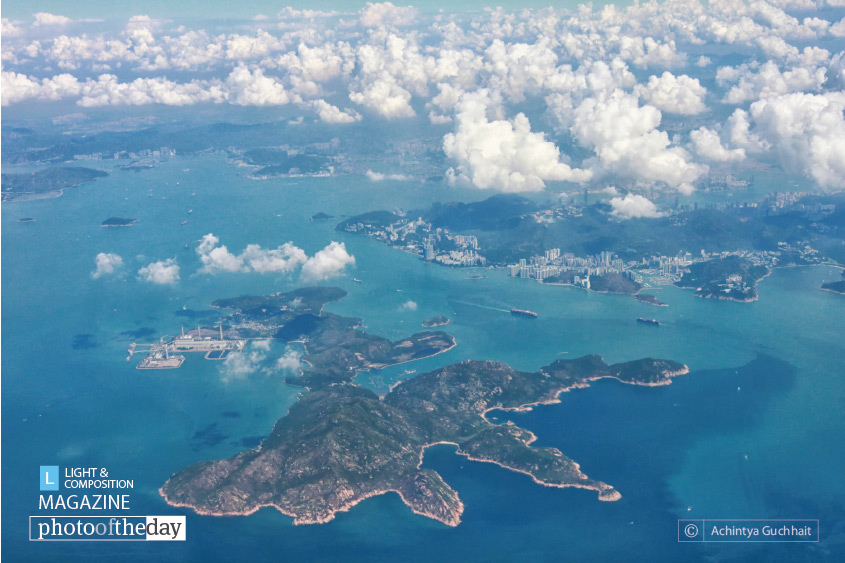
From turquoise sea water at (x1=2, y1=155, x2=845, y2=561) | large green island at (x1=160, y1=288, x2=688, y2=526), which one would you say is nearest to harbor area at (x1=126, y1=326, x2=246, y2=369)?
turquoise sea water at (x1=2, y1=155, x2=845, y2=561)

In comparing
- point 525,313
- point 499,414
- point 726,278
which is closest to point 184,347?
point 499,414

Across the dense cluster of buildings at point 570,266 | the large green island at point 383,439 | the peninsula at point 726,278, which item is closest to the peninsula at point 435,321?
the large green island at point 383,439

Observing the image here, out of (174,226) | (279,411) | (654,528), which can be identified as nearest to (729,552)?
(654,528)

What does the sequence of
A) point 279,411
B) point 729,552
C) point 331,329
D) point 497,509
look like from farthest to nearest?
1. point 331,329
2. point 279,411
3. point 497,509
4. point 729,552

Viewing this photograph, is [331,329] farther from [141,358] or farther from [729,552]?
[729,552]

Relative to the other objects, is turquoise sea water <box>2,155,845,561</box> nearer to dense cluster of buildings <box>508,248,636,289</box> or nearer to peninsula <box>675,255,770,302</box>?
peninsula <box>675,255,770,302</box>

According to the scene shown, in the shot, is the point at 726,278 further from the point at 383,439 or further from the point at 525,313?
the point at 383,439
